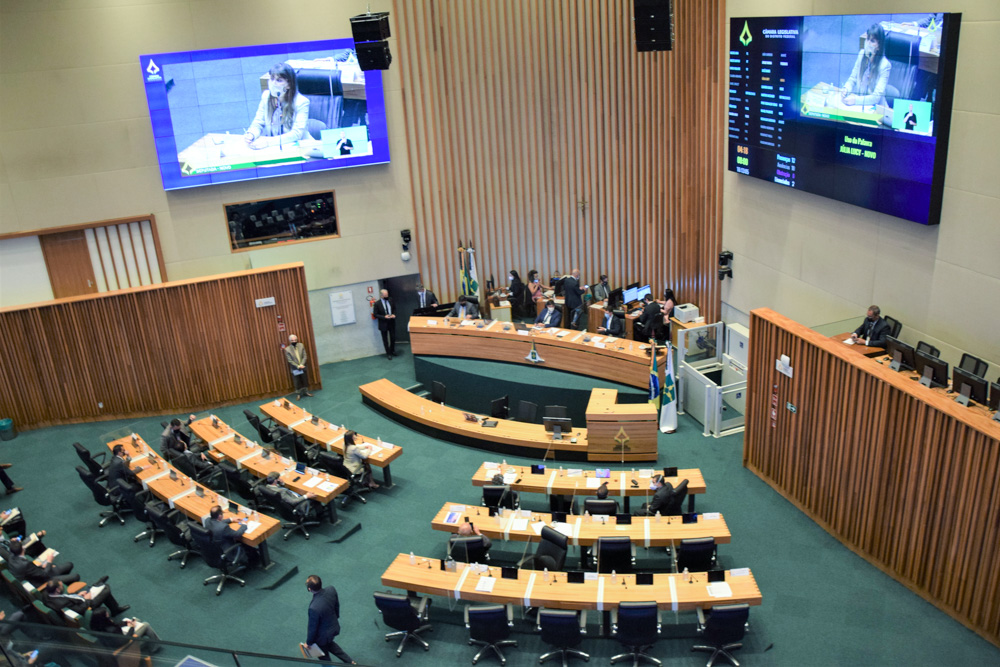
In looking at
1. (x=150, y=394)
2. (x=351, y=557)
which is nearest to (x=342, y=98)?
(x=150, y=394)

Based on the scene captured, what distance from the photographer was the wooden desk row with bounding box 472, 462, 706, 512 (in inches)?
388

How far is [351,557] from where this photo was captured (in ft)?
32.1

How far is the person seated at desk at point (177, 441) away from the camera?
37.9ft

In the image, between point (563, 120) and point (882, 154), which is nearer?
point (882, 154)

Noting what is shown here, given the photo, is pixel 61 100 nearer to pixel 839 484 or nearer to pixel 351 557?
pixel 351 557

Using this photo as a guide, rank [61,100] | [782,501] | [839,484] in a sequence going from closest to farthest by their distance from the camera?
[839,484] → [782,501] → [61,100]

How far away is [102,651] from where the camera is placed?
5.66 m

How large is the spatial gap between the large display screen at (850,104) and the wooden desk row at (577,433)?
4.04 m

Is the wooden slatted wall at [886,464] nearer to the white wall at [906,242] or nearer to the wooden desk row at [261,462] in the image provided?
the white wall at [906,242]

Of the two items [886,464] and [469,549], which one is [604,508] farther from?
[886,464]

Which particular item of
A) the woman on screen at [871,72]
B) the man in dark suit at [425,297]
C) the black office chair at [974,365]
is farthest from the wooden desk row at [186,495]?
the woman on screen at [871,72]

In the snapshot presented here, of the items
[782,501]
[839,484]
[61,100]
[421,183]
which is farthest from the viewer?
[421,183]

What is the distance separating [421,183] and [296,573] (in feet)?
27.1

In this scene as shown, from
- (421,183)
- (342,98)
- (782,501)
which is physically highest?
(342,98)
